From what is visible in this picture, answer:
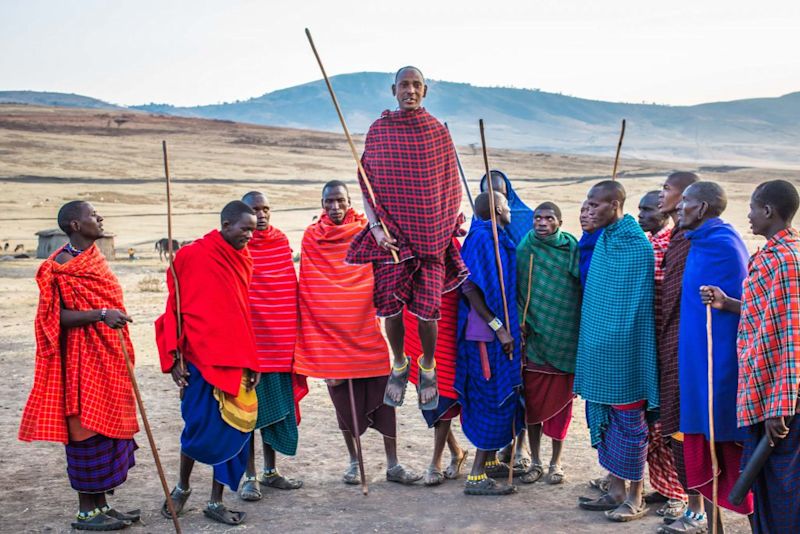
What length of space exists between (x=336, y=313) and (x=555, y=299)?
161cm

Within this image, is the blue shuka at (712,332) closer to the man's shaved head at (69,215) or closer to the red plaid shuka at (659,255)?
the red plaid shuka at (659,255)

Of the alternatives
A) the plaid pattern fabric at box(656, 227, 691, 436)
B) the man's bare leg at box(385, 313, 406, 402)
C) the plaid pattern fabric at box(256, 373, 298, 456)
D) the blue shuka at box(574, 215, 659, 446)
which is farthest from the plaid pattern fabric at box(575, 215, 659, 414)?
the plaid pattern fabric at box(256, 373, 298, 456)

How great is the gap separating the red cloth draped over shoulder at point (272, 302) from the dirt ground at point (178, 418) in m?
1.01

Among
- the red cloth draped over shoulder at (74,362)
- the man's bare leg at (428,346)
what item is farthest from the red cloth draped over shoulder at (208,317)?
the man's bare leg at (428,346)

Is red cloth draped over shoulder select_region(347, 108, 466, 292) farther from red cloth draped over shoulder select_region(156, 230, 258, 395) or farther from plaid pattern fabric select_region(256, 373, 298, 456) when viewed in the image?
plaid pattern fabric select_region(256, 373, 298, 456)

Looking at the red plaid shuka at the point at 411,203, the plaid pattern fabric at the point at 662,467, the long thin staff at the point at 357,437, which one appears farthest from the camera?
the long thin staff at the point at 357,437

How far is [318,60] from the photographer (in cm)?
605

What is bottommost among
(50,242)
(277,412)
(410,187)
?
(277,412)

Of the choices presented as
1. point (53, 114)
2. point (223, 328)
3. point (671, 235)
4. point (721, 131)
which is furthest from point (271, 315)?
point (721, 131)

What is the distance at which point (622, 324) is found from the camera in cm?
579

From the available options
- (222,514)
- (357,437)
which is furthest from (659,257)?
(222,514)

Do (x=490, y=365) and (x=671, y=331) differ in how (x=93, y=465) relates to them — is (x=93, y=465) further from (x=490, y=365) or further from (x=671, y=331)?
(x=671, y=331)

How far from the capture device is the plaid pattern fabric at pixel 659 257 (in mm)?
5785

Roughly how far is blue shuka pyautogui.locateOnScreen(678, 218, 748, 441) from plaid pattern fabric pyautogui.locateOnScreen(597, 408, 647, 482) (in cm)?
63
